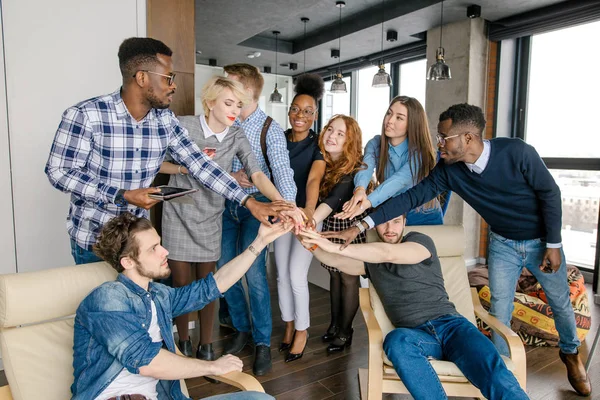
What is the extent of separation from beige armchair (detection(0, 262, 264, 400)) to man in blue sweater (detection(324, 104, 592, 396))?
1267mm

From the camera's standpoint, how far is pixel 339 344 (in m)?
3.19

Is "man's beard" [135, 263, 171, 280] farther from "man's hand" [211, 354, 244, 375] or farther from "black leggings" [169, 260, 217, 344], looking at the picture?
"black leggings" [169, 260, 217, 344]

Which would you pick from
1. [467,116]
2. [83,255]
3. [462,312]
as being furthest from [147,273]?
[462,312]

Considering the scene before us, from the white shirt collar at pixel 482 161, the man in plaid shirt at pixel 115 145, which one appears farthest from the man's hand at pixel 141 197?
the white shirt collar at pixel 482 161

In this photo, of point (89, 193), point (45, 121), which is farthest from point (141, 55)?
point (45, 121)

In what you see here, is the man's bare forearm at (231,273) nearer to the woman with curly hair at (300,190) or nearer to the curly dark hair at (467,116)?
the woman with curly hair at (300,190)

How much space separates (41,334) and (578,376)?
2.83 metres

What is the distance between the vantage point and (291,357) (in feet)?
9.96

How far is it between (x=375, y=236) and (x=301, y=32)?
223 inches

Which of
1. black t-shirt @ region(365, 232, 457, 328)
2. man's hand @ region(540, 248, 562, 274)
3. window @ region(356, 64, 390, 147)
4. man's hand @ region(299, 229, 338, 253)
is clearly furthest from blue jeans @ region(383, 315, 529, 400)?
window @ region(356, 64, 390, 147)

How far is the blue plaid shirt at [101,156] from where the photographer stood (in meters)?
1.85

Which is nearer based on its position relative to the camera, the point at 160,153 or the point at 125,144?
the point at 125,144

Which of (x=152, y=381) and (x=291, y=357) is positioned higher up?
(x=152, y=381)

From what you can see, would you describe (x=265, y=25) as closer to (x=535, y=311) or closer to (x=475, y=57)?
(x=475, y=57)
